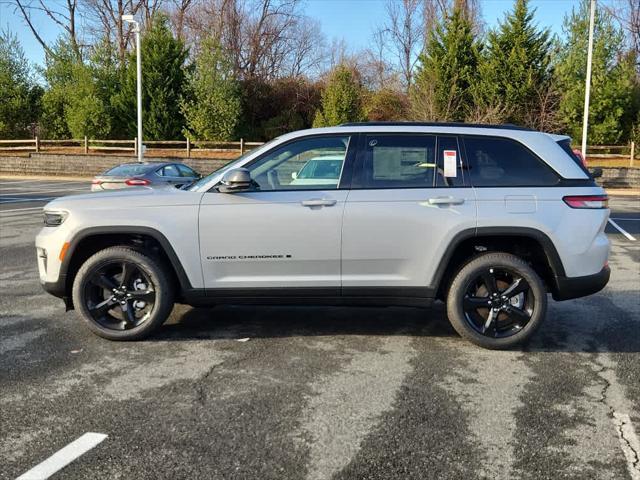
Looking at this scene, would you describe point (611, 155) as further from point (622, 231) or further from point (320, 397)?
point (320, 397)

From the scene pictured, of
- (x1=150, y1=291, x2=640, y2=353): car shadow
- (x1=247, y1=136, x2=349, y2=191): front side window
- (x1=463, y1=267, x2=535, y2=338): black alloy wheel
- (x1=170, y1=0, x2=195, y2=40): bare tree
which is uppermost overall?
(x1=170, y1=0, x2=195, y2=40): bare tree

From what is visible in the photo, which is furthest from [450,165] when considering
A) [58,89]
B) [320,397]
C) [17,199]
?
[58,89]

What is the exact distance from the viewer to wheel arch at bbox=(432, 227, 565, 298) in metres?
4.73

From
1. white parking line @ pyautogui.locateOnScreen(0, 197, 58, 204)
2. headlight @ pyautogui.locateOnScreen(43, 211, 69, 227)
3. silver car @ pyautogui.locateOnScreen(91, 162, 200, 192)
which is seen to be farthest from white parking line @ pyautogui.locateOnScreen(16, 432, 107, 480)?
white parking line @ pyautogui.locateOnScreen(0, 197, 58, 204)

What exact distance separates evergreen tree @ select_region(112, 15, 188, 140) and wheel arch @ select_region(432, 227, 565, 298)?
30.9 m

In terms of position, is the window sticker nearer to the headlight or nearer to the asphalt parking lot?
the asphalt parking lot

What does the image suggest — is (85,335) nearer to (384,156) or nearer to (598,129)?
(384,156)

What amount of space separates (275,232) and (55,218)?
6.15 feet

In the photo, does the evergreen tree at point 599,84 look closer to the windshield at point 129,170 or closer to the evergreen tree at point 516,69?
the evergreen tree at point 516,69

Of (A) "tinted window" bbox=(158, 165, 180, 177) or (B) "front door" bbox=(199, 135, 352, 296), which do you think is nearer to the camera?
(B) "front door" bbox=(199, 135, 352, 296)

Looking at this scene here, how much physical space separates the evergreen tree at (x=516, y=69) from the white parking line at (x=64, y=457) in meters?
29.5

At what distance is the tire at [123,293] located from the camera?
493cm

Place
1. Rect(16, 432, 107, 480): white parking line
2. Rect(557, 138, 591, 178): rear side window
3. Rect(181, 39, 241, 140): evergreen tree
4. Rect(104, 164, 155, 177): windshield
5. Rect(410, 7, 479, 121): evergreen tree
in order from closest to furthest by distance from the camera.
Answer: Rect(16, 432, 107, 480): white parking line → Rect(557, 138, 591, 178): rear side window → Rect(104, 164, 155, 177): windshield → Rect(410, 7, 479, 121): evergreen tree → Rect(181, 39, 241, 140): evergreen tree

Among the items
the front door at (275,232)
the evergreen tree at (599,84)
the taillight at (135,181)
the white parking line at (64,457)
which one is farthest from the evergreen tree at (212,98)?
the white parking line at (64,457)
